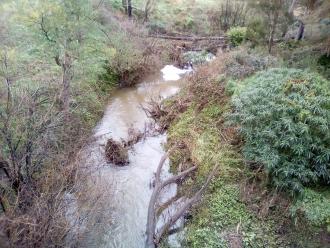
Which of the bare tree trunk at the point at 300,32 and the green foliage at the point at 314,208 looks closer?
the green foliage at the point at 314,208

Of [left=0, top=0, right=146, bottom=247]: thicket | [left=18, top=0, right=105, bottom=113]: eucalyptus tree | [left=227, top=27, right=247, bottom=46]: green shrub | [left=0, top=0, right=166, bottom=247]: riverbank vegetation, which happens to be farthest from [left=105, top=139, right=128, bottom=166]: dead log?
[left=227, top=27, right=247, bottom=46]: green shrub

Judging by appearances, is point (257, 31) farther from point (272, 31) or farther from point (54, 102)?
point (54, 102)

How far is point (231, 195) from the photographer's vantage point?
27.7 feet

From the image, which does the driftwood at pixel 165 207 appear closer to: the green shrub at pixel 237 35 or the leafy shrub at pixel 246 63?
the leafy shrub at pixel 246 63

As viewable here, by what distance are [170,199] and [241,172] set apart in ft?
7.38

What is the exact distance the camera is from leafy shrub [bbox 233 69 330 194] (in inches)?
310

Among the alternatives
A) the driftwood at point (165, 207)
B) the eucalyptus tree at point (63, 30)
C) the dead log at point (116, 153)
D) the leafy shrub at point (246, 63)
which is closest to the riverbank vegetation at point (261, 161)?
the driftwood at point (165, 207)

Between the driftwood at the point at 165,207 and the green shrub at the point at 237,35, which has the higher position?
the green shrub at the point at 237,35

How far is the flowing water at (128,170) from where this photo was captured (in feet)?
26.4

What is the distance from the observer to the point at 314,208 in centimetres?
734

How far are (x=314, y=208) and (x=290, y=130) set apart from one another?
197cm

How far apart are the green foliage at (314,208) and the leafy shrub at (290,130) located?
11.0 inches

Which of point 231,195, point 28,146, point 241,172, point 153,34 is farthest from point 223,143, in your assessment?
point 153,34

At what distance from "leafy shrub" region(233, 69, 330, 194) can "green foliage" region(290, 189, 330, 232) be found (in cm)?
28
